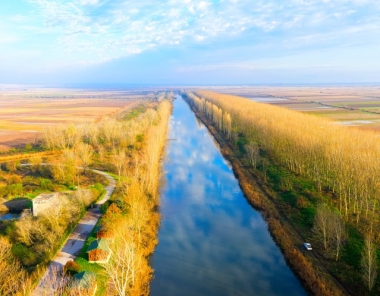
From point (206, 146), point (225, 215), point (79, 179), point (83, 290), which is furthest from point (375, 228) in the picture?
point (206, 146)

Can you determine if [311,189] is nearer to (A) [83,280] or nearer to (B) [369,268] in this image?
(B) [369,268]

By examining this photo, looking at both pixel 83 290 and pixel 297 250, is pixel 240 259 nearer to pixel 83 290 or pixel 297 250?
pixel 297 250

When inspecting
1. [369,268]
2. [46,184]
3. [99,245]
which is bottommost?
[46,184]

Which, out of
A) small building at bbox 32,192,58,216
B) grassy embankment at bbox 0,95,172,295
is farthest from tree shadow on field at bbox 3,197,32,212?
small building at bbox 32,192,58,216

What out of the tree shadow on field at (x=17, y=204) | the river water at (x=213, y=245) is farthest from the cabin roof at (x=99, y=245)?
the tree shadow on field at (x=17, y=204)

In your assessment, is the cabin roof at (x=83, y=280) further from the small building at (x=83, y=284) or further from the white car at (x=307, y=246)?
the white car at (x=307, y=246)

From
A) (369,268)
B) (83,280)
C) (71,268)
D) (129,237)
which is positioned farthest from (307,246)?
(71,268)

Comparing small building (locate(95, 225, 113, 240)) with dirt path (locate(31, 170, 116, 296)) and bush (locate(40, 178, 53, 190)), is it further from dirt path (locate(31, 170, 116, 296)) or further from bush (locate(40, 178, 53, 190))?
bush (locate(40, 178, 53, 190))
